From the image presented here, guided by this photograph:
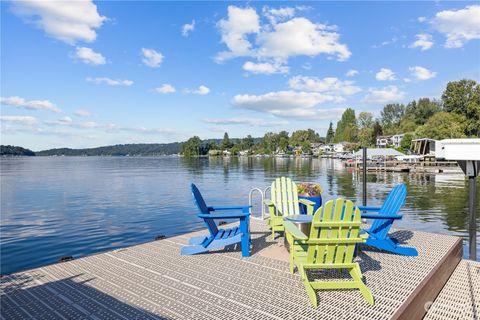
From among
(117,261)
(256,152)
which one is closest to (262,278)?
(117,261)

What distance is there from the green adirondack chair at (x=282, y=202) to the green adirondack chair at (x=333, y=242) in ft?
8.00

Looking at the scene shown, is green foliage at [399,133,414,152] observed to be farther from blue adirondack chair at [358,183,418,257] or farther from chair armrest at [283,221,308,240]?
chair armrest at [283,221,308,240]

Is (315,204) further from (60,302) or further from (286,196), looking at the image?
(60,302)

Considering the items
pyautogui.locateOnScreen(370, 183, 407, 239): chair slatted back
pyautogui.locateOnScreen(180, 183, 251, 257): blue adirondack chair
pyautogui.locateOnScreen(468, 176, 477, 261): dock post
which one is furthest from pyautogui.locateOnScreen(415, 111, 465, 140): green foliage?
pyautogui.locateOnScreen(180, 183, 251, 257): blue adirondack chair

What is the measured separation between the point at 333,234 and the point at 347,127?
116565mm

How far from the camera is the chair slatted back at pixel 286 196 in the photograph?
653 cm

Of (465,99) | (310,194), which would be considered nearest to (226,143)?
(465,99)

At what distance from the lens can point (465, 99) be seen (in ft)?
199

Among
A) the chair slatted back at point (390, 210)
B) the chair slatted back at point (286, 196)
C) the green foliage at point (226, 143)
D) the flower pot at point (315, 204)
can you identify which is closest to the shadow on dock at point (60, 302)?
the chair slatted back at point (286, 196)

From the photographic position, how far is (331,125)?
458ft

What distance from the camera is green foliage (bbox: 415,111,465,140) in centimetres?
5284

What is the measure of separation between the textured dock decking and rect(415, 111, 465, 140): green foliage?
5778cm

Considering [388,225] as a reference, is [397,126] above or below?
above

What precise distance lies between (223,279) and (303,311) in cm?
137
